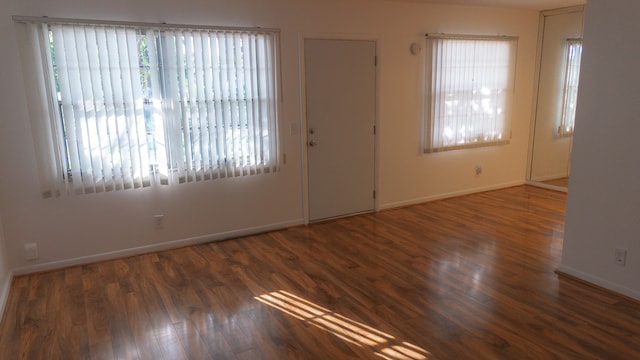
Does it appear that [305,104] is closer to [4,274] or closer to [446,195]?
[446,195]

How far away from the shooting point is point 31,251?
3.76 metres

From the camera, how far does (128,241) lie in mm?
4125

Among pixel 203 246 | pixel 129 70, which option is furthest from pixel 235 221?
pixel 129 70

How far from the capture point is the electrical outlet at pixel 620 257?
10.5ft

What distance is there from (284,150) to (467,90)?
2663 millimetres

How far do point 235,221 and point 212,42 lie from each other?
5.83 ft

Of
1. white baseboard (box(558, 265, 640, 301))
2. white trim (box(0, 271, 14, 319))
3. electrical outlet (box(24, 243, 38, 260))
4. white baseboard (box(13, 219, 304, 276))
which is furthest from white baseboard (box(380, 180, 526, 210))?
white trim (box(0, 271, 14, 319))

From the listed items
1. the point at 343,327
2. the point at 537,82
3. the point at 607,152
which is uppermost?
the point at 537,82

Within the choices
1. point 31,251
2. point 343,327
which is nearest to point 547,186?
point 343,327

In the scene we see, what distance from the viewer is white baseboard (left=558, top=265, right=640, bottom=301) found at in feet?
10.4

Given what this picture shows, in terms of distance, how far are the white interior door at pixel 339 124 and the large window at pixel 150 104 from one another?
49 centimetres

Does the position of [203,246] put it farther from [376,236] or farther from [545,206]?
[545,206]

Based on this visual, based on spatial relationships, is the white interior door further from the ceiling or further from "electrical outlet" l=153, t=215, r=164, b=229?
"electrical outlet" l=153, t=215, r=164, b=229

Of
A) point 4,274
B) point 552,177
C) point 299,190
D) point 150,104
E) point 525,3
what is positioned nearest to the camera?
point 4,274
